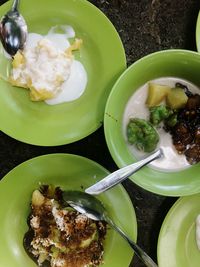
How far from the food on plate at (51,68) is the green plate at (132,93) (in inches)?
6.0

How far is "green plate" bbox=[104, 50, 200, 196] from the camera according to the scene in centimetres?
163

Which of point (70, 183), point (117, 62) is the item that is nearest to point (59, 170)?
point (70, 183)

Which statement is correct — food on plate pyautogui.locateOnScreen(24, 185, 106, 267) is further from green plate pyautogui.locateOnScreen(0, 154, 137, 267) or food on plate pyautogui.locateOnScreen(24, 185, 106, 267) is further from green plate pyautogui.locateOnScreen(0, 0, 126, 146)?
green plate pyautogui.locateOnScreen(0, 0, 126, 146)

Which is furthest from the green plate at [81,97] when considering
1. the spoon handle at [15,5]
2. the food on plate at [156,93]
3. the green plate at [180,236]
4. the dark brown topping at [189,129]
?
the green plate at [180,236]

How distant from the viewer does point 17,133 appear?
5.60 ft

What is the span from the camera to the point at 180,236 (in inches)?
71.0

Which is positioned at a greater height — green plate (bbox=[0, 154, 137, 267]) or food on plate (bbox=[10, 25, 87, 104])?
food on plate (bbox=[10, 25, 87, 104])

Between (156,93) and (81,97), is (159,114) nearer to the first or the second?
(156,93)

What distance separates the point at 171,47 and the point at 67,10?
1.23ft

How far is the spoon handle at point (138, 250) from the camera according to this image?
1672mm

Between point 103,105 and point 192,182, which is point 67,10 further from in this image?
point 192,182

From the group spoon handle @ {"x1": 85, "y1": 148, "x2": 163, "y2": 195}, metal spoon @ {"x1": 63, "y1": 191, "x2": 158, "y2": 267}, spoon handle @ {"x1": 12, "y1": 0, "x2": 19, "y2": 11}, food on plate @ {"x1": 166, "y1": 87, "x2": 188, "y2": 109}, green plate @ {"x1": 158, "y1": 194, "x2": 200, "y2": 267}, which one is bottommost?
green plate @ {"x1": 158, "y1": 194, "x2": 200, "y2": 267}

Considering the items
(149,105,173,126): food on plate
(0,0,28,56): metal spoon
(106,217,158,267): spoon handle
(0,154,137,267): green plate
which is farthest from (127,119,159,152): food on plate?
(0,0,28,56): metal spoon

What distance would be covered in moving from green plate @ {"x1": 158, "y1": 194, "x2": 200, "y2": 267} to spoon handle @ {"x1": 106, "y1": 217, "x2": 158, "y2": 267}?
110 millimetres
